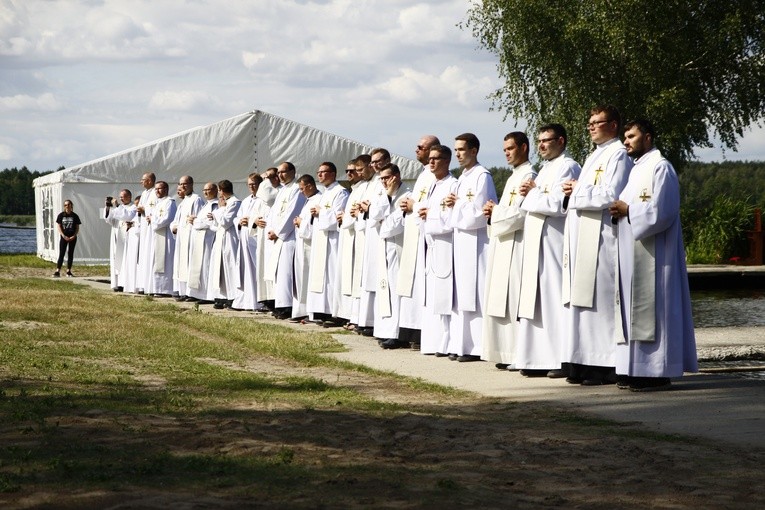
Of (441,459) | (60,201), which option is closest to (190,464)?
(441,459)

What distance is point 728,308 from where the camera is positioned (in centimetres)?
2219

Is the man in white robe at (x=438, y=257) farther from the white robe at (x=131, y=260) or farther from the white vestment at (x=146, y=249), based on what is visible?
the white robe at (x=131, y=260)

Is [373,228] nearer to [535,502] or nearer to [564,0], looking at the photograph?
[535,502]

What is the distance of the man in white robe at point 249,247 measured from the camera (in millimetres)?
19906

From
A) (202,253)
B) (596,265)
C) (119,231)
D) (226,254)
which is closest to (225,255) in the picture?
(226,254)

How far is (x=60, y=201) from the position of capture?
3369 cm

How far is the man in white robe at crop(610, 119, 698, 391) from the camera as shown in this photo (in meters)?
9.83

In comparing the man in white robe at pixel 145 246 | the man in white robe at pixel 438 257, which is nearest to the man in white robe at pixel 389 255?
the man in white robe at pixel 438 257

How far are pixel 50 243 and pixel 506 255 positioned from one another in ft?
93.0

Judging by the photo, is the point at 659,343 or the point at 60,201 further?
the point at 60,201

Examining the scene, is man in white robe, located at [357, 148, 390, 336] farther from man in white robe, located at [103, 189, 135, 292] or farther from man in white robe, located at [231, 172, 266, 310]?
man in white robe, located at [103, 189, 135, 292]

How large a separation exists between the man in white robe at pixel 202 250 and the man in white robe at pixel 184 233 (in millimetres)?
344

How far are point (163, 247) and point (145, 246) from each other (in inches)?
30.2

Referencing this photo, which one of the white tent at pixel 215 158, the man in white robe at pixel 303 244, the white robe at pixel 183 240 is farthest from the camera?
the white tent at pixel 215 158
